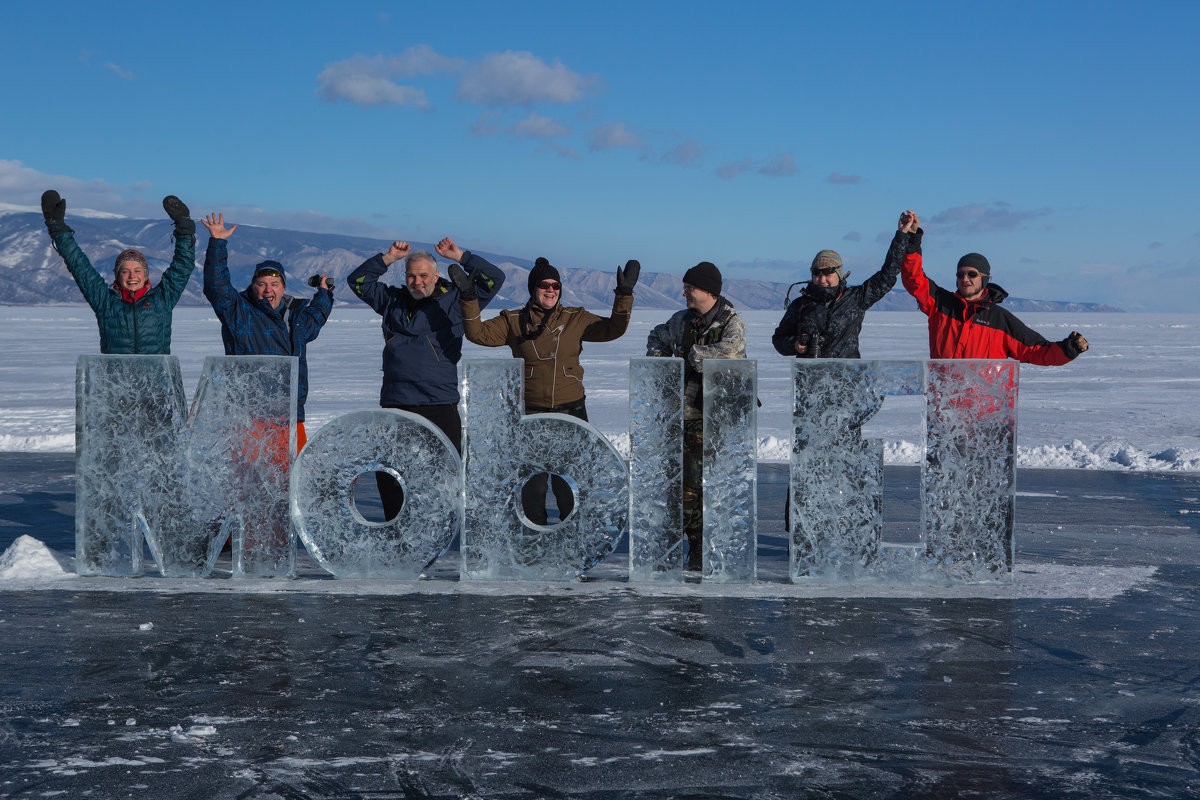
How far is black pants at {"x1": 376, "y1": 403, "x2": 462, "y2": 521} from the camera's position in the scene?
5.77m

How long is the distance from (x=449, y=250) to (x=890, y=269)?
244 centimetres

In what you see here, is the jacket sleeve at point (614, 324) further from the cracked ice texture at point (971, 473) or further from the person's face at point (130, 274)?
the person's face at point (130, 274)

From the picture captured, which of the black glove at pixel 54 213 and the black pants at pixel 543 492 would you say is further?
the black glove at pixel 54 213

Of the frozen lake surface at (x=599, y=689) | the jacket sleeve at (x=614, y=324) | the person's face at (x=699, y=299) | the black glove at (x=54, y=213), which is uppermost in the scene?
the black glove at (x=54, y=213)

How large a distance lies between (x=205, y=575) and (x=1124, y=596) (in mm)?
4686

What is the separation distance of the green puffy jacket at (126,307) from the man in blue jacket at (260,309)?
151 mm

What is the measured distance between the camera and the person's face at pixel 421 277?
5.76 m

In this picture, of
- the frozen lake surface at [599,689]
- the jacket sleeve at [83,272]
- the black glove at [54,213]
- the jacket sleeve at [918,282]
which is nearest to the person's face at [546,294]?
Result: the frozen lake surface at [599,689]

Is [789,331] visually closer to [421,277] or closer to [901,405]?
[421,277]

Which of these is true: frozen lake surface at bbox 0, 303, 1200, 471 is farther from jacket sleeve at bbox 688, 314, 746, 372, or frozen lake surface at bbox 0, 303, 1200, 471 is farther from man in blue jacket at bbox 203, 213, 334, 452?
man in blue jacket at bbox 203, 213, 334, 452

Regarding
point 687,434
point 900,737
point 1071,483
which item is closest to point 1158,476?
point 1071,483

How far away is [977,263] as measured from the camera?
5727 millimetres

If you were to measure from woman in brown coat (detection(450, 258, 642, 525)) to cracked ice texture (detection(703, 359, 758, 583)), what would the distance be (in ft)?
2.28

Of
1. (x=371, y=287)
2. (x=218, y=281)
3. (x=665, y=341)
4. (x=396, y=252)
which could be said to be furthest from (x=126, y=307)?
(x=665, y=341)
